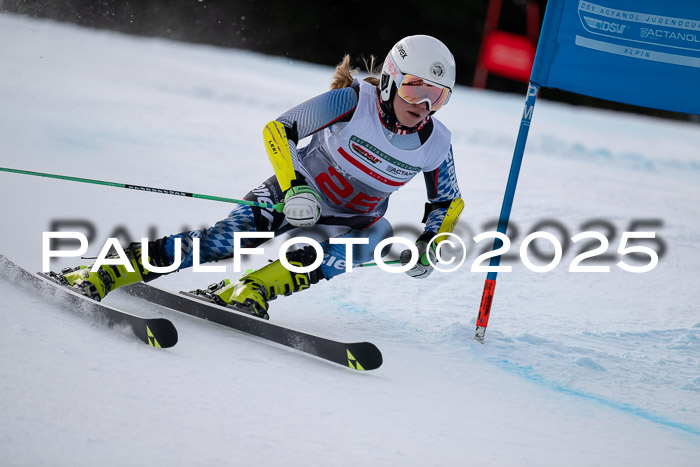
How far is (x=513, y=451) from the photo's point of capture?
226 cm

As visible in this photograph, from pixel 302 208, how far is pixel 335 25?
2169 cm

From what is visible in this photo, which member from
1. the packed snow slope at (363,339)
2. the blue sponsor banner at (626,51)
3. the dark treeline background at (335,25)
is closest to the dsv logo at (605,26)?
the blue sponsor banner at (626,51)

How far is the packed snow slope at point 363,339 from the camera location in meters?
2.08

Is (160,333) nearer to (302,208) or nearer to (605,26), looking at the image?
(302,208)

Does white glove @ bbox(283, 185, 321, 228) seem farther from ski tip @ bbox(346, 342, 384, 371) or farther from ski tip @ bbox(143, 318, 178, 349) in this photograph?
ski tip @ bbox(143, 318, 178, 349)

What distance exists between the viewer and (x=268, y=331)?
289cm

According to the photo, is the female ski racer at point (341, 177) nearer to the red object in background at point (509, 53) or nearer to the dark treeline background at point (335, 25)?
the red object in background at point (509, 53)

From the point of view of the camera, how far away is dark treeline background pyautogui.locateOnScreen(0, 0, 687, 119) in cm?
2144

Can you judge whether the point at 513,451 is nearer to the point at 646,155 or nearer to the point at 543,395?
the point at 543,395

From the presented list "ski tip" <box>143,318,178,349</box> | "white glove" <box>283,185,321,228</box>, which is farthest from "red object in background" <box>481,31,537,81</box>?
"ski tip" <box>143,318,178,349</box>

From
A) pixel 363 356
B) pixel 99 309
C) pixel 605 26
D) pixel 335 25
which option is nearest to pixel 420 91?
pixel 605 26

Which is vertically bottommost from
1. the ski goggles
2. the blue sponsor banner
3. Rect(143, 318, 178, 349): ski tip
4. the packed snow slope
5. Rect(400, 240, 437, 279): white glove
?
the packed snow slope

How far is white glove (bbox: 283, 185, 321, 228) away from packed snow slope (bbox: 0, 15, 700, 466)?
1.67 ft

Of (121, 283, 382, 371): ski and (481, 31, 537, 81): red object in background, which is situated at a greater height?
(481, 31, 537, 81): red object in background
